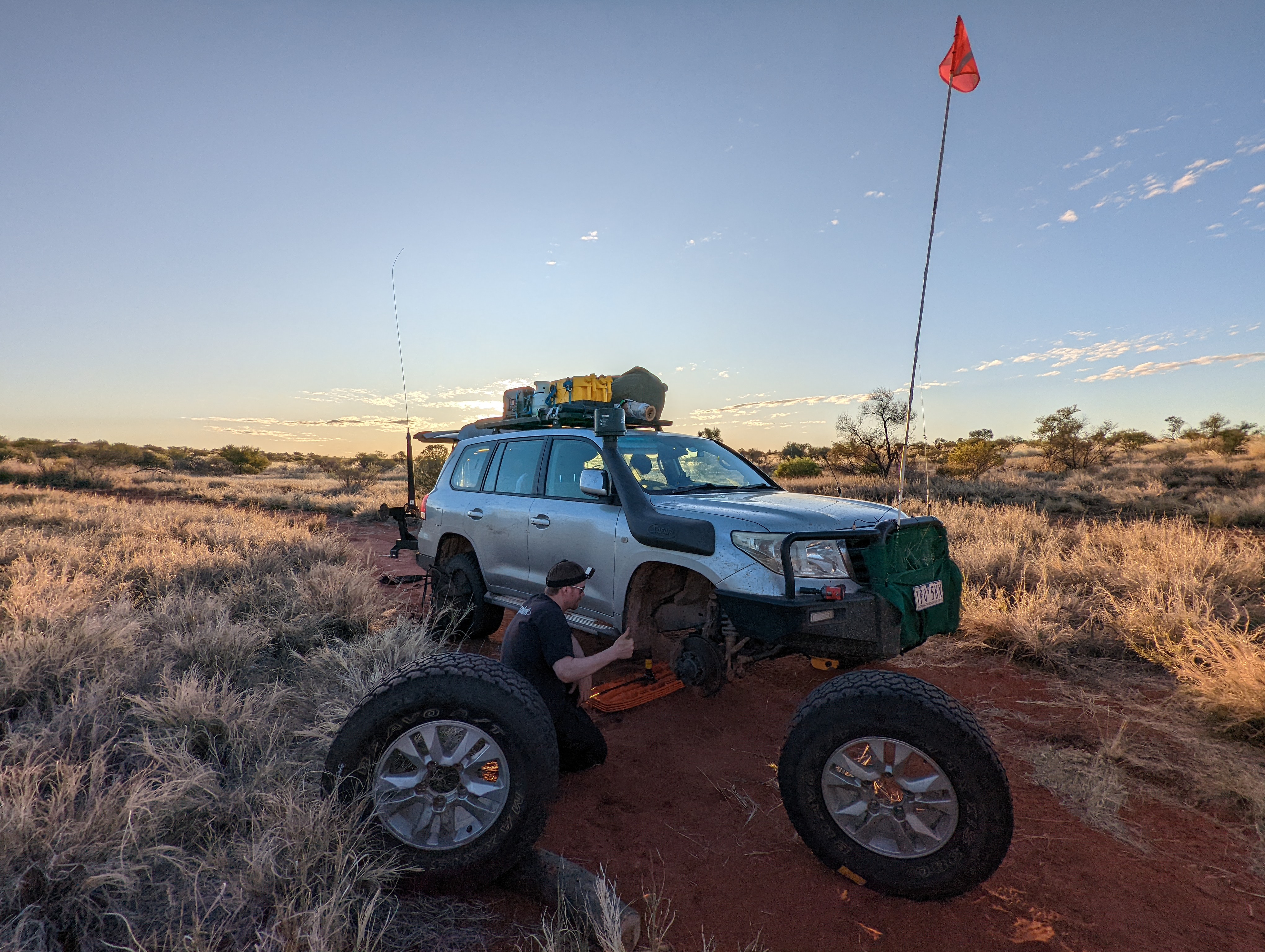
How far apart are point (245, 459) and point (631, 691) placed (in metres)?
50.2

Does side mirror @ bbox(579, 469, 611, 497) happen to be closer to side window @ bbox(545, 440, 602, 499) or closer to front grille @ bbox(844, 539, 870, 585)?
side window @ bbox(545, 440, 602, 499)

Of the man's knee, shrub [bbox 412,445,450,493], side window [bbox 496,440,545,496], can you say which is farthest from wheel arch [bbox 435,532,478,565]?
shrub [bbox 412,445,450,493]

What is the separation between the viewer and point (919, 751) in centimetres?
258

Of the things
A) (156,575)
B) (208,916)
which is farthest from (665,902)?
(156,575)

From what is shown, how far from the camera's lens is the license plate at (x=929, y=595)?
3.69m

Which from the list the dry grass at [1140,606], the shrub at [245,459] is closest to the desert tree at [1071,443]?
the dry grass at [1140,606]

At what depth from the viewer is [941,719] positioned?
2539mm

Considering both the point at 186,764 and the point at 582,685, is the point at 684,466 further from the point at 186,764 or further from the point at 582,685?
the point at 186,764

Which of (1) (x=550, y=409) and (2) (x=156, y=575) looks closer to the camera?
(1) (x=550, y=409)

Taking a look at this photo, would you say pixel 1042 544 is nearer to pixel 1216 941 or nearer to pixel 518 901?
pixel 1216 941

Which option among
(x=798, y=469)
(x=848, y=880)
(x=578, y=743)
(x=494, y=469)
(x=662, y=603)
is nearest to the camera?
(x=848, y=880)

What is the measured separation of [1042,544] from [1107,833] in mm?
Answer: 5929

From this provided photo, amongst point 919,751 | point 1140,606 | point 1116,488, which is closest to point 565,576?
point 919,751

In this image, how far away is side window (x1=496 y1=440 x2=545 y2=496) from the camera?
18.1 ft
